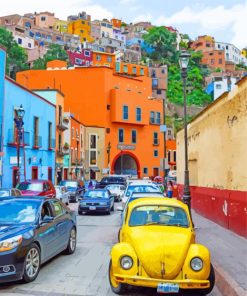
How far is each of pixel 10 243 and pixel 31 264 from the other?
73 centimetres

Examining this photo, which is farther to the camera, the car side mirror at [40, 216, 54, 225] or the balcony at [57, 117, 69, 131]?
the balcony at [57, 117, 69, 131]

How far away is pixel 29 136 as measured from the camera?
35281 millimetres

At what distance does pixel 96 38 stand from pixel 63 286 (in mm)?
153456

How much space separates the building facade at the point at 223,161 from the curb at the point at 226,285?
15.1 feet

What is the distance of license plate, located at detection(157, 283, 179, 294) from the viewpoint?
6551 mm

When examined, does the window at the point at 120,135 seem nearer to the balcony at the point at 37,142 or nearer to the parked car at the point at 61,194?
the balcony at the point at 37,142

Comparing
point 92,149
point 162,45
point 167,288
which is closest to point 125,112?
point 92,149

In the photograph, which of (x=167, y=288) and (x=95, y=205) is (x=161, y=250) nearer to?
(x=167, y=288)

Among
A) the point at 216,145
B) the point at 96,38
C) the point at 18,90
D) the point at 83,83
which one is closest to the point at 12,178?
the point at 18,90

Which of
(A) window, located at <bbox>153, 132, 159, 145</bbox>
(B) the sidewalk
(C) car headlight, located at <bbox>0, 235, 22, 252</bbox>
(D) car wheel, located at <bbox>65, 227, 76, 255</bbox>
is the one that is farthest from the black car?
(C) car headlight, located at <bbox>0, 235, 22, 252</bbox>

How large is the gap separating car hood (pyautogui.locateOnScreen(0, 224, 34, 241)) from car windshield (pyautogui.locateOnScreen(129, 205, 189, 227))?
1965 mm

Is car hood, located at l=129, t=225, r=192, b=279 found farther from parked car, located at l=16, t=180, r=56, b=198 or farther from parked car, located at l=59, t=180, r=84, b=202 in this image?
parked car, located at l=59, t=180, r=84, b=202

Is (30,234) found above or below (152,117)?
below

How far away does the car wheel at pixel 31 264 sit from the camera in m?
7.56
